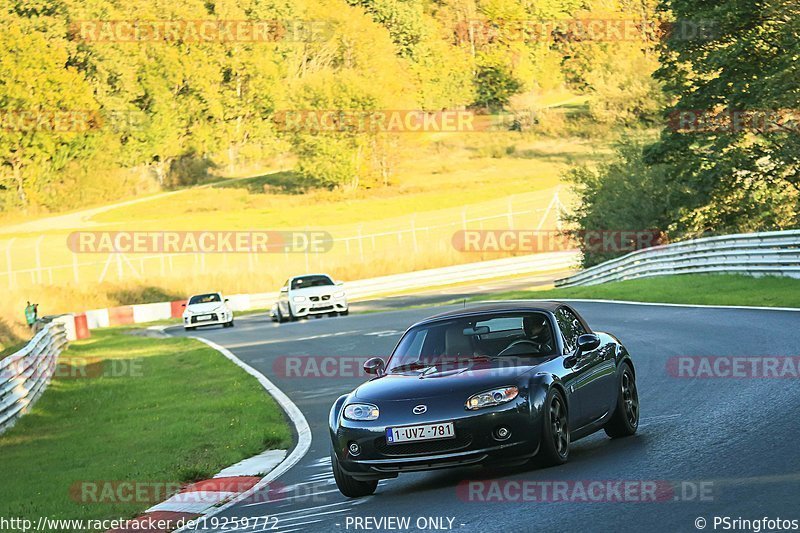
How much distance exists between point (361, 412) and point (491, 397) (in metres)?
1.02

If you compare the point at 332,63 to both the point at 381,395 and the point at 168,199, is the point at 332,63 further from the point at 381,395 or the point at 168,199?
the point at 381,395

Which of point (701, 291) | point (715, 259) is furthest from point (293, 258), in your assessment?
point (701, 291)

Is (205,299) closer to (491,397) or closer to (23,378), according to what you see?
(23,378)

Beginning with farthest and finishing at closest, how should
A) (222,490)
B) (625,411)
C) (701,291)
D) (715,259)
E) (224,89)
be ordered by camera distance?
(224,89) < (715,259) < (701,291) < (625,411) < (222,490)

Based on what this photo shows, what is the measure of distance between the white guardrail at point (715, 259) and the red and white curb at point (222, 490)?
17458 millimetres

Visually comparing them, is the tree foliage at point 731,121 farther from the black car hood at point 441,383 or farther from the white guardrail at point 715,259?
the black car hood at point 441,383

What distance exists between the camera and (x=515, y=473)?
9.16 m

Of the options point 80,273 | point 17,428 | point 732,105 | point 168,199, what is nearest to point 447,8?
point 168,199

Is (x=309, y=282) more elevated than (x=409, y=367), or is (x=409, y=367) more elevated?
(x=409, y=367)

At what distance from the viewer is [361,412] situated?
9141 mm

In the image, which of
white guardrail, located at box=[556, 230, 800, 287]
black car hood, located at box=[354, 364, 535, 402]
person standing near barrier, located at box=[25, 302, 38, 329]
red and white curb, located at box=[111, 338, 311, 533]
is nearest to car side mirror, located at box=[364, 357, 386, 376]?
black car hood, located at box=[354, 364, 535, 402]

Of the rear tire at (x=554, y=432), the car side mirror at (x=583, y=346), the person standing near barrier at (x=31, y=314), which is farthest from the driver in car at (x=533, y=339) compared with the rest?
the person standing near barrier at (x=31, y=314)

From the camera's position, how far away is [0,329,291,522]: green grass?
11.4 m

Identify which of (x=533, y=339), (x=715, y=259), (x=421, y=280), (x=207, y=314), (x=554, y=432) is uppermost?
(x=533, y=339)
